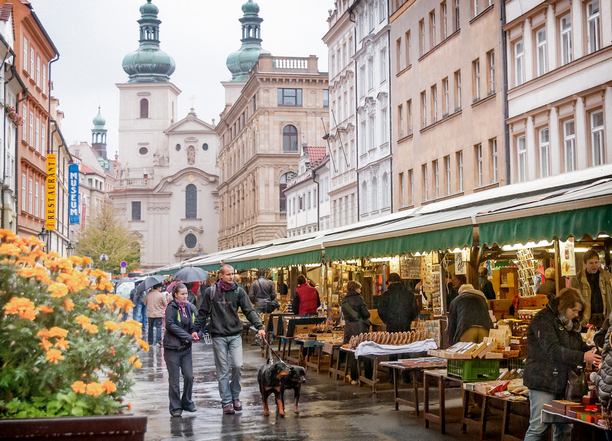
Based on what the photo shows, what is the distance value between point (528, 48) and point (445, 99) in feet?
26.8

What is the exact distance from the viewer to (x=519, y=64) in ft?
100

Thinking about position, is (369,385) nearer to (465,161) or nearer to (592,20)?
(592,20)

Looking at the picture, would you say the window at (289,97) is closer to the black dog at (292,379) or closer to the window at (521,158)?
the window at (521,158)

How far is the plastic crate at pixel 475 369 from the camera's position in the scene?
1287 cm

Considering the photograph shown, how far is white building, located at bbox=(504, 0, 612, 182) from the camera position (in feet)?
82.4

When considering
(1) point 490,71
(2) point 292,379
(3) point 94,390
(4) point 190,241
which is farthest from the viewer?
(4) point 190,241

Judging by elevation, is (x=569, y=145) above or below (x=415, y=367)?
above

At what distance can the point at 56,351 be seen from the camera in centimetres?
635

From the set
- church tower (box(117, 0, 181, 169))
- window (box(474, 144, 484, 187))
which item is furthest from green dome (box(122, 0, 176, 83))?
window (box(474, 144, 484, 187))

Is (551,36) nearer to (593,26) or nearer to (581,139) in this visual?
(593,26)

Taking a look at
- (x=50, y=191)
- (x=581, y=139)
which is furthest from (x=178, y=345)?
(x=50, y=191)

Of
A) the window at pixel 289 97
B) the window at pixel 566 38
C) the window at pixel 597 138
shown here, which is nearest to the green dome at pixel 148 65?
the window at pixel 289 97

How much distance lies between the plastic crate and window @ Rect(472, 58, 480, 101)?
70.8 feet

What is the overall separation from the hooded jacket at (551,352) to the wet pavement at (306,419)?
271cm
